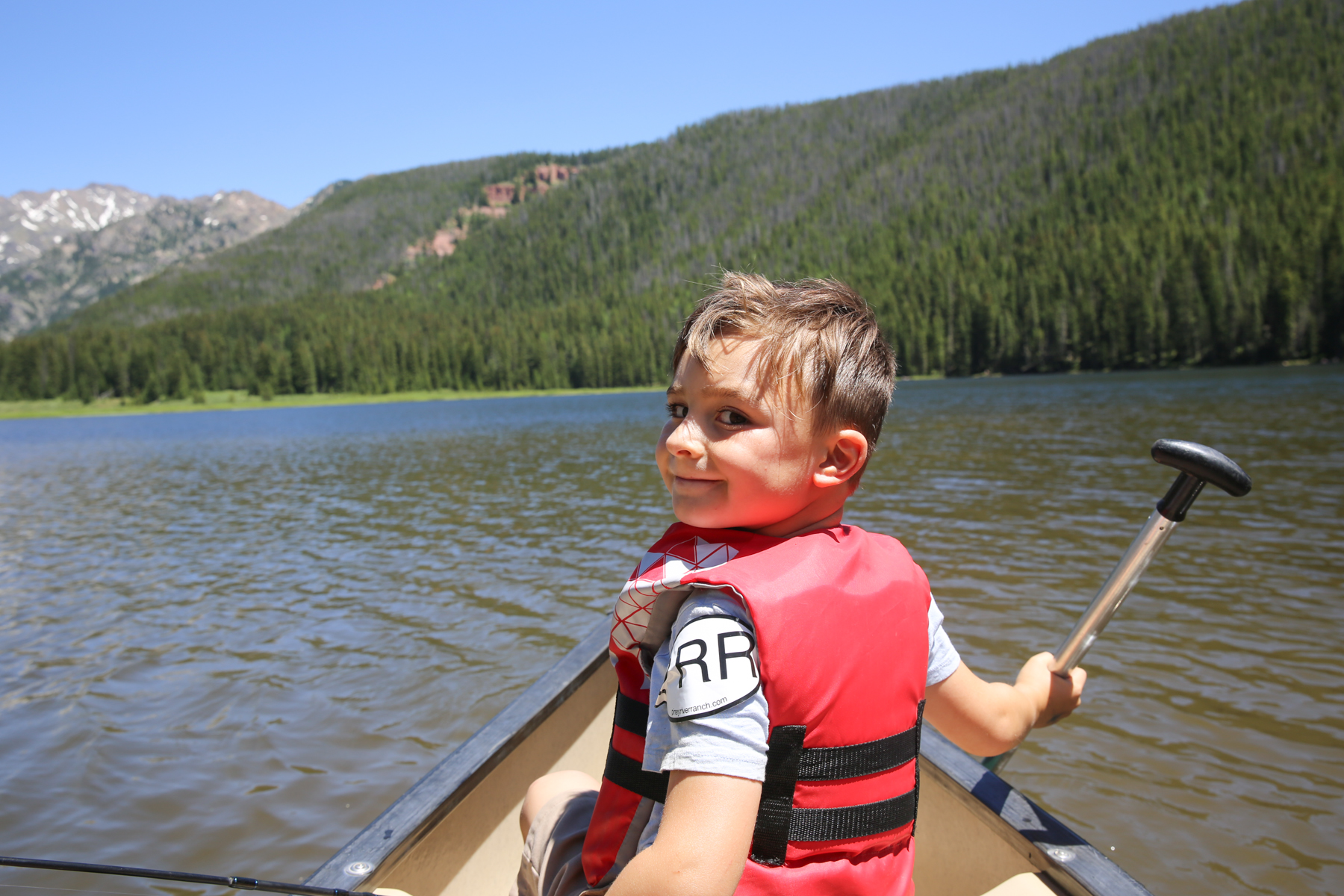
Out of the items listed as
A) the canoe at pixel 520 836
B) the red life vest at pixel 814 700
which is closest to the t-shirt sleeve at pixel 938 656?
the red life vest at pixel 814 700

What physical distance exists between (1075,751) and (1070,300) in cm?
8421

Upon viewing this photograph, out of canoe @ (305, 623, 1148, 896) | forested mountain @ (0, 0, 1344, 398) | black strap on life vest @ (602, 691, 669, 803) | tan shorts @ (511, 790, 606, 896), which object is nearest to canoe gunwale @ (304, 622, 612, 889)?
canoe @ (305, 623, 1148, 896)

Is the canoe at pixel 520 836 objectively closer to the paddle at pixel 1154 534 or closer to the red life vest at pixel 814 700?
the paddle at pixel 1154 534

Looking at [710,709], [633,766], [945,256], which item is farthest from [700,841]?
[945,256]

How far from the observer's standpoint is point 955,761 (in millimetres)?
2506

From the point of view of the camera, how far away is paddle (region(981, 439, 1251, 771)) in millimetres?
1804

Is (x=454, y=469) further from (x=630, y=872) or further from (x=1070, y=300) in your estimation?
(x=1070, y=300)

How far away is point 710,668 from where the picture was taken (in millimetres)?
1105

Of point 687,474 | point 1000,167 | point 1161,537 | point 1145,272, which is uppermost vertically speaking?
point 1000,167

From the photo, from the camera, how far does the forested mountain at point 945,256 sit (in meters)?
71.6

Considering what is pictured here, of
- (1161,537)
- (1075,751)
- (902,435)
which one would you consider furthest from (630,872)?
(902,435)

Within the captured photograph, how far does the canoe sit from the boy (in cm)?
82

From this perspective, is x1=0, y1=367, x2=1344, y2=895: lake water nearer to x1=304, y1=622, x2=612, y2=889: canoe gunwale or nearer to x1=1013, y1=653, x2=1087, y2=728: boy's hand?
x1=304, y1=622, x2=612, y2=889: canoe gunwale

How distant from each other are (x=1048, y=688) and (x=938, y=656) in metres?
0.48
